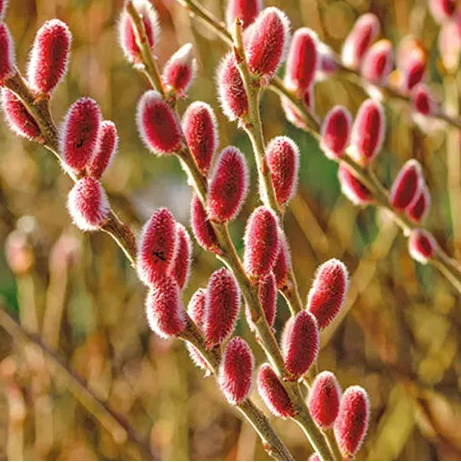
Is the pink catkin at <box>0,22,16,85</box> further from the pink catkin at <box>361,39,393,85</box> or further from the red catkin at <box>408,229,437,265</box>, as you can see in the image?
the pink catkin at <box>361,39,393,85</box>

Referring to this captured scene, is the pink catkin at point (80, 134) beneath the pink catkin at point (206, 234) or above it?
above

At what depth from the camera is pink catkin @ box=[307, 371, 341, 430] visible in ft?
2.60

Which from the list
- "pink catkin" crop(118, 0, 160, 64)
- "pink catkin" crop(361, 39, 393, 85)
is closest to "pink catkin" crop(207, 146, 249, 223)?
"pink catkin" crop(118, 0, 160, 64)

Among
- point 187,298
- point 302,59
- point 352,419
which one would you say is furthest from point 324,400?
point 187,298

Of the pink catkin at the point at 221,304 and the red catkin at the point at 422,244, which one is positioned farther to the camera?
the red catkin at the point at 422,244

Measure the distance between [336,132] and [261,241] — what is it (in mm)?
433

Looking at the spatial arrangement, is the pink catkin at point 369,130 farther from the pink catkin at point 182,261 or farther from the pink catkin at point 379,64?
the pink catkin at point 182,261

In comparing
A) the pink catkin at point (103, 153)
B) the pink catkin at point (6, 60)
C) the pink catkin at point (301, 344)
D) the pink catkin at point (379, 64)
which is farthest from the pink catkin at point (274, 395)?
the pink catkin at point (379, 64)

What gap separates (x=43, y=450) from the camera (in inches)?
80.9

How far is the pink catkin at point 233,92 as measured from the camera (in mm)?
780

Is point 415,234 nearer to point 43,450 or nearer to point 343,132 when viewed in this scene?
point 343,132

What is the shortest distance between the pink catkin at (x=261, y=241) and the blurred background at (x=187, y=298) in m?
1.02

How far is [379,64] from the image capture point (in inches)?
58.0

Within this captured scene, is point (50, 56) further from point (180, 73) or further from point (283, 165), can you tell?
point (283, 165)
